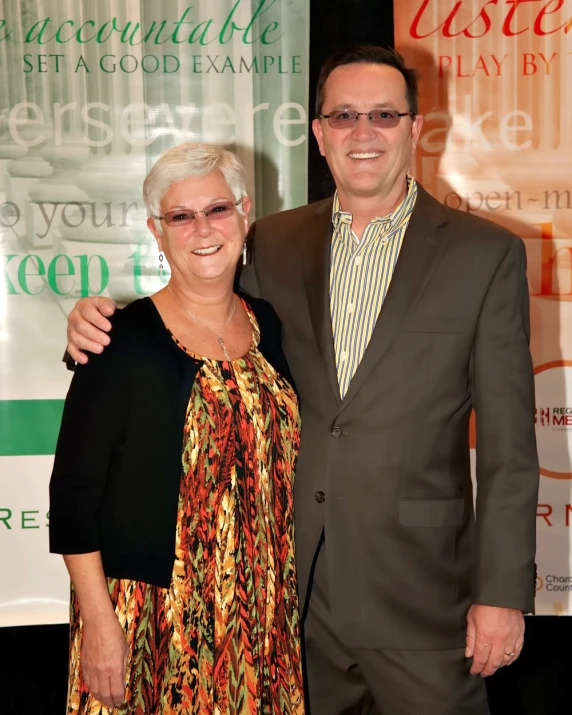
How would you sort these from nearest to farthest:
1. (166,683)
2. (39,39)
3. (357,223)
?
(166,683), (357,223), (39,39)

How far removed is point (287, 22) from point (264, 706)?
229 cm

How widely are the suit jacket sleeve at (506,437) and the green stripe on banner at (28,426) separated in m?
1.81

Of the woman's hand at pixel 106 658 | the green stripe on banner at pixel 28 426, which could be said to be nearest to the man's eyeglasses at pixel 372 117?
the woman's hand at pixel 106 658

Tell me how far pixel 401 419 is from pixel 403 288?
0.30 meters

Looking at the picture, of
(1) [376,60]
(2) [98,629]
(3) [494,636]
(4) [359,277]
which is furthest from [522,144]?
(2) [98,629]

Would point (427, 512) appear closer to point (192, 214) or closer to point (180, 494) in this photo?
point (180, 494)

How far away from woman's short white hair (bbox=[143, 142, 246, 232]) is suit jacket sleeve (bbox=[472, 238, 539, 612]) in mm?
643

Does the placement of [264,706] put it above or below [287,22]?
below

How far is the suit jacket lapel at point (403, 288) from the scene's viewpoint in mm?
1856

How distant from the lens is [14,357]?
122 inches

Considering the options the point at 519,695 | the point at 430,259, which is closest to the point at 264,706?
the point at 430,259

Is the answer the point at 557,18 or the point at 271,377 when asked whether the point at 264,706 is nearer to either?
the point at 271,377

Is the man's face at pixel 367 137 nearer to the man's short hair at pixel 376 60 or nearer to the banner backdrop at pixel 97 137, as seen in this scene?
the man's short hair at pixel 376 60

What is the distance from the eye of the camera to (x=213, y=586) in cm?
174
